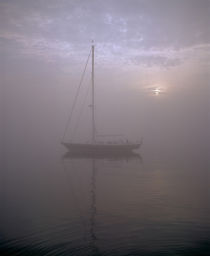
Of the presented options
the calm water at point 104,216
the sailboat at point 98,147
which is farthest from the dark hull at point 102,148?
the calm water at point 104,216

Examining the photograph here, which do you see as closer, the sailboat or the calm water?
the calm water

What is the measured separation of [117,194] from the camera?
24.4 meters

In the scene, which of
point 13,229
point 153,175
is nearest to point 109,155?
point 153,175

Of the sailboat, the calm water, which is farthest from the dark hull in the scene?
the calm water

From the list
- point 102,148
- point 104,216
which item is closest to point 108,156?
point 102,148

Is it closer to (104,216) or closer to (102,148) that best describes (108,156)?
(102,148)

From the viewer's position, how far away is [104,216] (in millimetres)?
17859

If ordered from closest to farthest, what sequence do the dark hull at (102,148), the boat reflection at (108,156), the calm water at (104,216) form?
1. the calm water at (104,216)
2. the boat reflection at (108,156)
3. the dark hull at (102,148)

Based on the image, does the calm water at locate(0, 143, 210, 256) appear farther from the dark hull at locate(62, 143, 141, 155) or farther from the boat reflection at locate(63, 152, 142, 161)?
the dark hull at locate(62, 143, 141, 155)

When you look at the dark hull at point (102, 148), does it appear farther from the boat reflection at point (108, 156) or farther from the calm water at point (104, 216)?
the calm water at point (104, 216)

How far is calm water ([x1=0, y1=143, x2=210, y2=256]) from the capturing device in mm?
12961

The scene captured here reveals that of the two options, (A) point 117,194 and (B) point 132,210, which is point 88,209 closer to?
(B) point 132,210

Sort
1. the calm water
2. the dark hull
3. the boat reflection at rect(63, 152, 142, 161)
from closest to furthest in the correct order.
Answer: the calm water → the boat reflection at rect(63, 152, 142, 161) → the dark hull

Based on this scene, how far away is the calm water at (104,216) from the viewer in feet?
42.5
